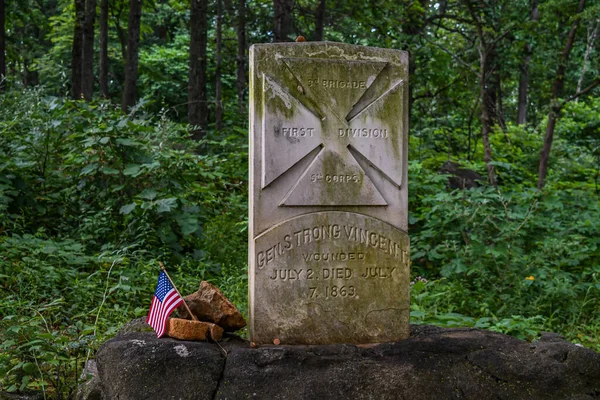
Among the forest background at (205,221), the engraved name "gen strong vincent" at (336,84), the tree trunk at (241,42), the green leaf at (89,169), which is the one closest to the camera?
the engraved name "gen strong vincent" at (336,84)

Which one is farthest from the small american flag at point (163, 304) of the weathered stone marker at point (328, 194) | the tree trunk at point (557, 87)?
the tree trunk at point (557, 87)

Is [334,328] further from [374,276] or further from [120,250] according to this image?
[120,250]

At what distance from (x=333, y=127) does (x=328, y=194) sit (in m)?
0.44

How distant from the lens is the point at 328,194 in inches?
182

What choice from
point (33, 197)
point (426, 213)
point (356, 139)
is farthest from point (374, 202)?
point (33, 197)

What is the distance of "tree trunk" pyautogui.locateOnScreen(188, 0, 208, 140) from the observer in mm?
13375

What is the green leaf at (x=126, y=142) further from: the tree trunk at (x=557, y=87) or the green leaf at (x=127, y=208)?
the tree trunk at (x=557, y=87)

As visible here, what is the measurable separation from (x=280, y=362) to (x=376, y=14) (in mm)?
9324

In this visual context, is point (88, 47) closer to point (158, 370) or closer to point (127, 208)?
point (127, 208)

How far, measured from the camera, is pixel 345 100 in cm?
467

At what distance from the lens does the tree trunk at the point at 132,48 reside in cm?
1359

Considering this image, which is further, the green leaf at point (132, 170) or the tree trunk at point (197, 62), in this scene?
the tree trunk at point (197, 62)

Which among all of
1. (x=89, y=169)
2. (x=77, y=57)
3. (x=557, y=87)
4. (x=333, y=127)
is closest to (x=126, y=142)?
(x=89, y=169)

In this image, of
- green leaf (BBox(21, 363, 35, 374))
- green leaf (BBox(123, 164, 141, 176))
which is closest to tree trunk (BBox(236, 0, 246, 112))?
green leaf (BBox(123, 164, 141, 176))
